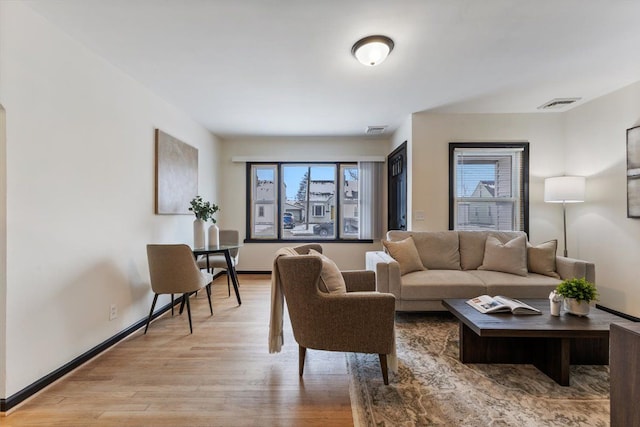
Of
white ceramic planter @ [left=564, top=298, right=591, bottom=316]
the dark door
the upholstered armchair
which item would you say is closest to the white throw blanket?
the upholstered armchair

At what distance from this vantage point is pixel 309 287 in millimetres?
1855

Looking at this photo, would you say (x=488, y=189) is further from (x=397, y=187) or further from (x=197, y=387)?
(x=197, y=387)

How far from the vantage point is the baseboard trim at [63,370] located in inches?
66.7

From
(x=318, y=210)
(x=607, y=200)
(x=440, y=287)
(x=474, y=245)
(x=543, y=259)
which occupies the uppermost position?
(x=607, y=200)

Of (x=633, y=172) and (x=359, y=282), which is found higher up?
(x=633, y=172)

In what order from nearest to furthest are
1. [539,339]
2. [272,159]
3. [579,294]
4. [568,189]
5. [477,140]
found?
[579,294] → [539,339] → [568,189] → [477,140] → [272,159]

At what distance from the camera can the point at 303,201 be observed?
527 cm

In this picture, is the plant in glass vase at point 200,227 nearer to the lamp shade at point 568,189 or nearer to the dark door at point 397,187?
the dark door at point 397,187

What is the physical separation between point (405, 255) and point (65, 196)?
9.86 feet

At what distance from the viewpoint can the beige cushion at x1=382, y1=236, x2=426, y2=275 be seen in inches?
124

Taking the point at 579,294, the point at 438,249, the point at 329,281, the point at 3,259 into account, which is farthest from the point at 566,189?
the point at 3,259

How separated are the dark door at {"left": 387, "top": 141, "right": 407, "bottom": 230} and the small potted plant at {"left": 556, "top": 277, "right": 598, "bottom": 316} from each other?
2.25m

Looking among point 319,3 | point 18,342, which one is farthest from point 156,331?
point 319,3

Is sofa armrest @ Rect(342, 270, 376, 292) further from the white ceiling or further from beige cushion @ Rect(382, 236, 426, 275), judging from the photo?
the white ceiling
